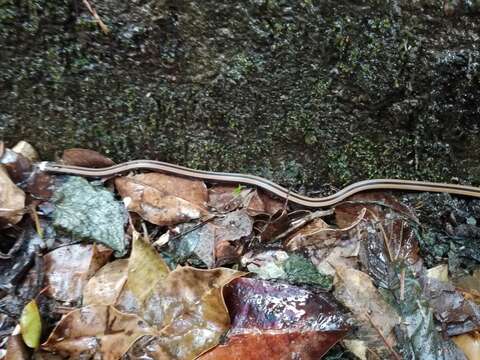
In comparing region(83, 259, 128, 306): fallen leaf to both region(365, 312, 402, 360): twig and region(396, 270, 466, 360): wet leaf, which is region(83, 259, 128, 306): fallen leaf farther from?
region(396, 270, 466, 360): wet leaf

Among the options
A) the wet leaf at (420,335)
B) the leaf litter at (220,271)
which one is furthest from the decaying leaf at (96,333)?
the wet leaf at (420,335)

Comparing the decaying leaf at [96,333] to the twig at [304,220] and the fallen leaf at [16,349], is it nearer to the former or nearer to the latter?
the fallen leaf at [16,349]

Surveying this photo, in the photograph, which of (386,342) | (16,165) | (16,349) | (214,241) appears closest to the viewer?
(16,349)

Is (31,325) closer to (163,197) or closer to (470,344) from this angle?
(163,197)

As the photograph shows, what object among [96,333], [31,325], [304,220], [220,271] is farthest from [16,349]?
[304,220]

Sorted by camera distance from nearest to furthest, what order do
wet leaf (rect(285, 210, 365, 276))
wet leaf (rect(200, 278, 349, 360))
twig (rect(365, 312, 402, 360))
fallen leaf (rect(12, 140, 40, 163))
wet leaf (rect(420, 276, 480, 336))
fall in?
wet leaf (rect(200, 278, 349, 360)) < twig (rect(365, 312, 402, 360)) < wet leaf (rect(420, 276, 480, 336)) < wet leaf (rect(285, 210, 365, 276)) < fallen leaf (rect(12, 140, 40, 163))

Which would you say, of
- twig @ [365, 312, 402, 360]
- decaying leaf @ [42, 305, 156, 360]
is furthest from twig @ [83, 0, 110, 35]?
twig @ [365, 312, 402, 360]
